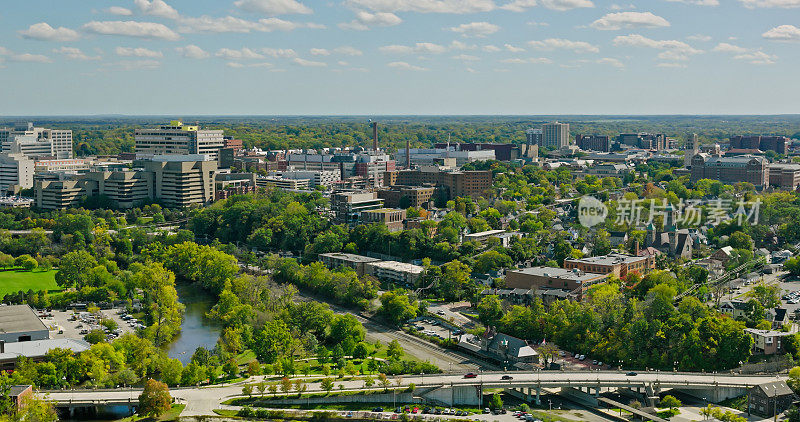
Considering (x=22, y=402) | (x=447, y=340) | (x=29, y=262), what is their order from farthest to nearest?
(x=29, y=262)
(x=447, y=340)
(x=22, y=402)

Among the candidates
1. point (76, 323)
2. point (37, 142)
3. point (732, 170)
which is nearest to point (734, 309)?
point (76, 323)

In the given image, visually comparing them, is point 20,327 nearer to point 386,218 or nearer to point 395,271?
point 395,271

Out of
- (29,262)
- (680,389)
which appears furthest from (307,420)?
(29,262)

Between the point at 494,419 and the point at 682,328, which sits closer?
the point at 494,419

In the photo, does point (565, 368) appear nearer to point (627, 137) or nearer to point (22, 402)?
point (22, 402)

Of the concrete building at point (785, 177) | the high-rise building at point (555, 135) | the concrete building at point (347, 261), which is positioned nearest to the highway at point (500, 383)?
the concrete building at point (347, 261)

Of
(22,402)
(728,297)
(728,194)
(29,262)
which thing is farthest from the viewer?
(728,194)

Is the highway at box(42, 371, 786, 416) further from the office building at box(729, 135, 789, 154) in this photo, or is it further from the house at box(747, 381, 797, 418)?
the office building at box(729, 135, 789, 154)
